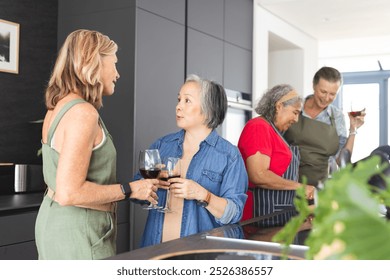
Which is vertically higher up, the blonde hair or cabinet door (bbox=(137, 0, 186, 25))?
cabinet door (bbox=(137, 0, 186, 25))

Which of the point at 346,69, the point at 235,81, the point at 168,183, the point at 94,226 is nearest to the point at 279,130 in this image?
the point at 168,183

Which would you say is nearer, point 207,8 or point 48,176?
point 48,176

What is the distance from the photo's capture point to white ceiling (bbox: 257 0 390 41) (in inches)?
193

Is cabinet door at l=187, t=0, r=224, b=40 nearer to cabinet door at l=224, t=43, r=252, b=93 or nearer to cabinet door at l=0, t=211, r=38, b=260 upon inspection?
cabinet door at l=224, t=43, r=252, b=93

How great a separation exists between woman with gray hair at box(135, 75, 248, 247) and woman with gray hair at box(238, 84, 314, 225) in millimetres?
419

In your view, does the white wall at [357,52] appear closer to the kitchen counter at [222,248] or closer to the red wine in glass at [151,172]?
the red wine in glass at [151,172]

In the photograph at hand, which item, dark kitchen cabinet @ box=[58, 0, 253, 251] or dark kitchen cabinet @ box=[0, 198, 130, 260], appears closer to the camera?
dark kitchen cabinet @ box=[0, 198, 130, 260]

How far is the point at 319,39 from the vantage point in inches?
265

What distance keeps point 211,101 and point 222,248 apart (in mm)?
918

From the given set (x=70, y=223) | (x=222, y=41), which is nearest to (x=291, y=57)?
(x=222, y=41)

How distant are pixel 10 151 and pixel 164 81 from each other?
111 cm

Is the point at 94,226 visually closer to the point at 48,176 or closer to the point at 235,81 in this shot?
the point at 48,176


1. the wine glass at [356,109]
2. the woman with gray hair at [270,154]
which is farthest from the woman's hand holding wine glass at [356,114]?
the woman with gray hair at [270,154]

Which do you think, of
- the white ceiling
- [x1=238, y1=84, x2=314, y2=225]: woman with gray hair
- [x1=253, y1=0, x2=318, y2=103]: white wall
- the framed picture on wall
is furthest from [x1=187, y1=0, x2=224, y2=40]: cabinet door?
[x1=238, y1=84, x2=314, y2=225]: woman with gray hair
